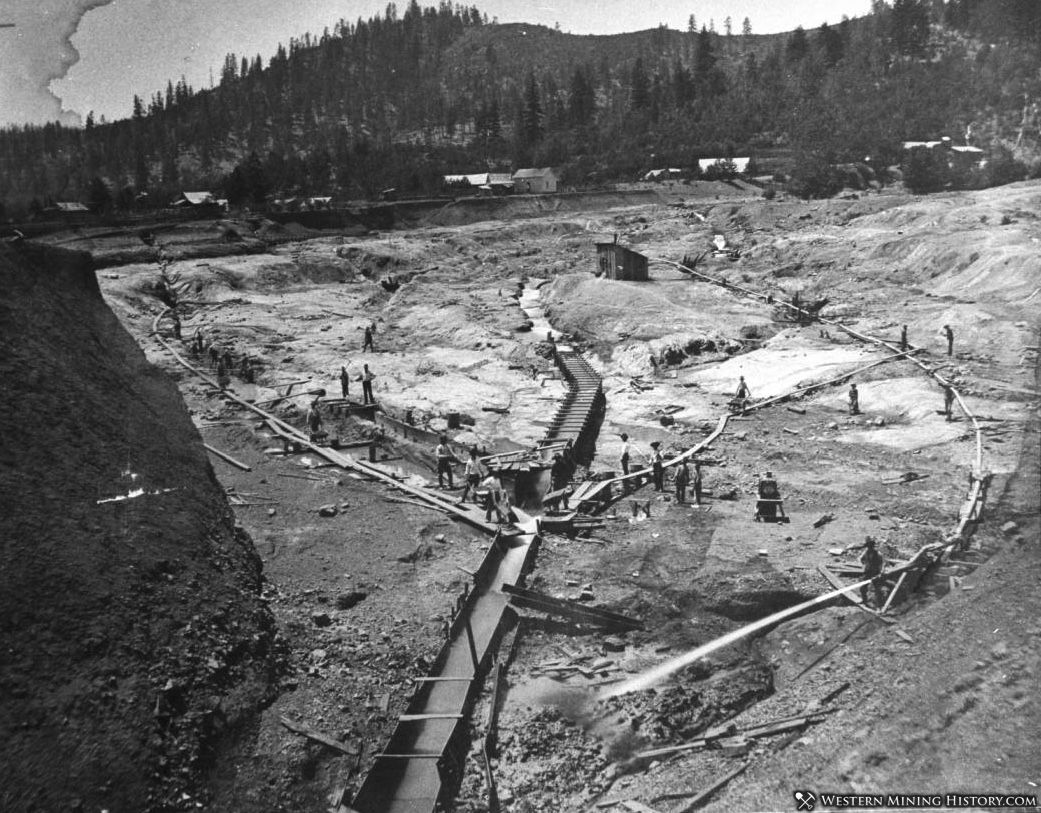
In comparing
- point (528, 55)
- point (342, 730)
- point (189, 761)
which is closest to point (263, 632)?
point (342, 730)

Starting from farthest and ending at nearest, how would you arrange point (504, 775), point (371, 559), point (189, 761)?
point (371, 559), point (504, 775), point (189, 761)

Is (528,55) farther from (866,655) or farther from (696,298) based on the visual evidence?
(866,655)

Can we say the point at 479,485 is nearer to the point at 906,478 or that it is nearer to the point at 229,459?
the point at 229,459

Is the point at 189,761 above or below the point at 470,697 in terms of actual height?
above

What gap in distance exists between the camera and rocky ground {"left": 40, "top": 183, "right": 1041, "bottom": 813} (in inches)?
317

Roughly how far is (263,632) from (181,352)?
24.3 meters

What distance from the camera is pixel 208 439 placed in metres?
20.7

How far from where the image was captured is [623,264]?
41.1 meters

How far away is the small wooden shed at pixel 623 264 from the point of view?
135 ft

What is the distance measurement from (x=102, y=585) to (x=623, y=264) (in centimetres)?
3544

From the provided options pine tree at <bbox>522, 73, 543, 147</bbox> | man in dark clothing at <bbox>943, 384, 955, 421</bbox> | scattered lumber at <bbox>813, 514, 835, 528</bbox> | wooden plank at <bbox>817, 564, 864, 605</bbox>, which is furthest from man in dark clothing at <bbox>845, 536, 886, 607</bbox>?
pine tree at <bbox>522, 73, 543, 147</bbox>

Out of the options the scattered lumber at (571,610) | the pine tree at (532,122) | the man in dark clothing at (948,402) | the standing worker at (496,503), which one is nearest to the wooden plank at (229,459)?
the standing worker at (496,503)

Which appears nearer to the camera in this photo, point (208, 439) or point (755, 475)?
point (755, 475)

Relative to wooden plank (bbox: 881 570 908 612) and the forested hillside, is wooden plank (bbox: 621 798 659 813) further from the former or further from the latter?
→ the forested hillside
